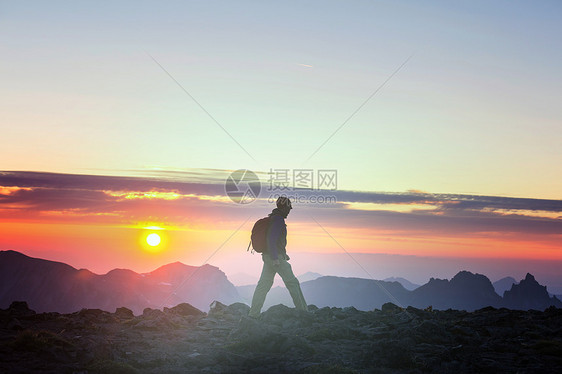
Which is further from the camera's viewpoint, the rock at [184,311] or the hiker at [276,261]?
the rock at [184,311]

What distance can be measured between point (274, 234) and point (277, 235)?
4.9 inches

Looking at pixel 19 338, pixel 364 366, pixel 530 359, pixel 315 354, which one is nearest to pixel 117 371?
pixel 19 338

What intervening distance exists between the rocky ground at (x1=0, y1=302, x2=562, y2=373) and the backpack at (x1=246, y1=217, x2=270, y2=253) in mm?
2229

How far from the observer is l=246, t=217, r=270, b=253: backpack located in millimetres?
16734

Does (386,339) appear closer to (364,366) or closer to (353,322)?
(364,366)

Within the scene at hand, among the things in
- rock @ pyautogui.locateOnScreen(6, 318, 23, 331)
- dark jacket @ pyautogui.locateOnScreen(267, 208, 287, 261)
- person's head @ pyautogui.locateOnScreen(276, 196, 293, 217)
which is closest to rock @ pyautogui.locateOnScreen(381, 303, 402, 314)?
dark jacket @ pyautogui.locateOnScreen(267, 208, 287, 261)

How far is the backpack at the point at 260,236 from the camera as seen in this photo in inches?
659

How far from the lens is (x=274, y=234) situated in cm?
1658

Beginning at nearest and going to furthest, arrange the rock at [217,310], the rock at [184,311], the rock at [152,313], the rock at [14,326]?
the rock at [14,326], the rock at [152,313], the rock at [217,310], the rock at [184,311]

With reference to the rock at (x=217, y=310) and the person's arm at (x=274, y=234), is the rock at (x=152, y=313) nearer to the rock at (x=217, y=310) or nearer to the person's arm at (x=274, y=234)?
the rock at (x=217, y=310)

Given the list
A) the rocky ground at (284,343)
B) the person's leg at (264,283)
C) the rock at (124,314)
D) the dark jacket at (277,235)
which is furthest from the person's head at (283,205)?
the rock at (124,314)

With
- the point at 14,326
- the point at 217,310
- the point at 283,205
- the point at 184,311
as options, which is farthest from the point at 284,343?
the point at 184,311

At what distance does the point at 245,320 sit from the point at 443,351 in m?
5.68

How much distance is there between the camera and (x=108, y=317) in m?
17.3
